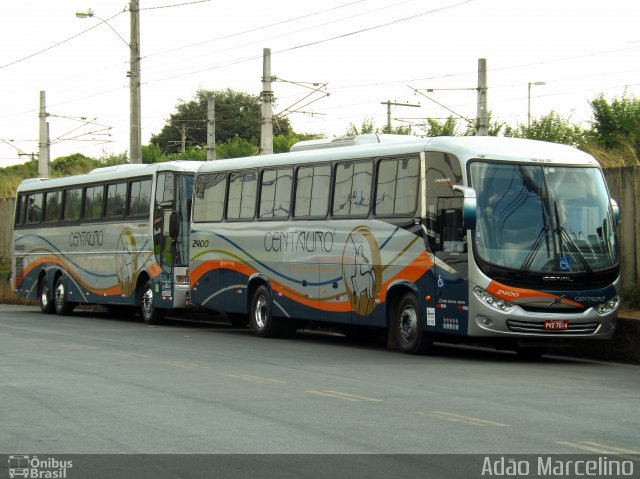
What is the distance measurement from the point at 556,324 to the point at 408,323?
2.68m

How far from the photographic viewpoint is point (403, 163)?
1973cm

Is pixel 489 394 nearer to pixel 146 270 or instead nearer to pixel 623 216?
pixel 623 216

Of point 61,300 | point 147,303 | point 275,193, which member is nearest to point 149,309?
point 147,303

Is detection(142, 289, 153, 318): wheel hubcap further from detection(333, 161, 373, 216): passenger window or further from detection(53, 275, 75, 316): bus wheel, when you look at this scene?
detection(333, 161, 373, 216): passenger window

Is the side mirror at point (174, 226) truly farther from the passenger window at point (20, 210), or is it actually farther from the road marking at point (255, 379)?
the road marking at point (255, 379)

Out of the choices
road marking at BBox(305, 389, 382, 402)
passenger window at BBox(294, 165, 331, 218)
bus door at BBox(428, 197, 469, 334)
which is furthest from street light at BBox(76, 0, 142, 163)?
road marking at BBox(305, 389, 382, 402)

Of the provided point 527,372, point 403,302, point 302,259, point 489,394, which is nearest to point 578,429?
point 489,394

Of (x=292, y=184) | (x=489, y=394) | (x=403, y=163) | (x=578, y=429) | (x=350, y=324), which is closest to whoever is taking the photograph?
(x=578, y=429)

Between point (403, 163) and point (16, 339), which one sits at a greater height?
point (403, 163)

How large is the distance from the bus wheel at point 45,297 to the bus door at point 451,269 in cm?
1849

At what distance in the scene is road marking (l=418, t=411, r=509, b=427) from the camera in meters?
10.9

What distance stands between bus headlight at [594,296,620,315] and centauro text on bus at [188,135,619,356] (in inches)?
0.8

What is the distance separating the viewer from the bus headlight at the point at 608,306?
59.7ft

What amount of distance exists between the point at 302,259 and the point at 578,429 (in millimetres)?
12263
